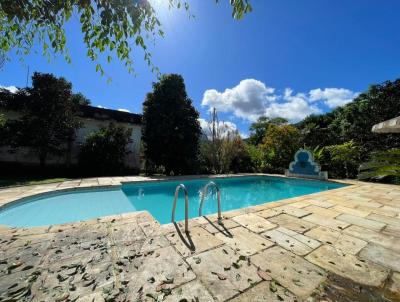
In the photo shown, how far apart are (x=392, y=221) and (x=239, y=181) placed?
25.0ft

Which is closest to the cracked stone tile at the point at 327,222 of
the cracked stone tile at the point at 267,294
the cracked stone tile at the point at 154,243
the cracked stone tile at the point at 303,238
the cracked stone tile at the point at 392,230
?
the cracked stone tile at the point at 392,230

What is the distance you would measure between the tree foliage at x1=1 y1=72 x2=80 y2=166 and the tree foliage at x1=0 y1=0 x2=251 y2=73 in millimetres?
8721

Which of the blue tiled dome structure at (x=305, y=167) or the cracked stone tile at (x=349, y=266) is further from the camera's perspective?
the blue tiled dome structure at (x=305, y=167)

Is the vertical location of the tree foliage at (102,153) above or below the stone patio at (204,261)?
above

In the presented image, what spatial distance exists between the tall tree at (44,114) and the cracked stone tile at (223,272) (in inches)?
445


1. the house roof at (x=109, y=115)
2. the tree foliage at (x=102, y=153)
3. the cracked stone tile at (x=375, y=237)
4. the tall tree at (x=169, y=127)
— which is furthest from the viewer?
the house roof at (x=109, y=115)

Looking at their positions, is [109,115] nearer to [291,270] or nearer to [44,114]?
[44,114]

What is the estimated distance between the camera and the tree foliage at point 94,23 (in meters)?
1.88

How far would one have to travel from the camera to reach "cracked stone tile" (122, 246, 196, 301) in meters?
1.77

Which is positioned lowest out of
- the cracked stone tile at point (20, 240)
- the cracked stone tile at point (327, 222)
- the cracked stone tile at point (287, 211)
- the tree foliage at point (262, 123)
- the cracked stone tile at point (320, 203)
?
the cracked stone tile at point (20, 240)

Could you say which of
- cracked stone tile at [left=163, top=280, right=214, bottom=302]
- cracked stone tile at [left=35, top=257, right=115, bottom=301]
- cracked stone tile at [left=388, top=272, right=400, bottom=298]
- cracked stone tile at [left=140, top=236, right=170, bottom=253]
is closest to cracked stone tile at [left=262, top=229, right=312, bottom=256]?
cracked stone tile at [left=388, top=272, right=400, bottom=298]

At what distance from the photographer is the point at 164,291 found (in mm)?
1750

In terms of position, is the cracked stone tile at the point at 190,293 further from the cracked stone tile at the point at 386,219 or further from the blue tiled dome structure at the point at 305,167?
the blue tiled dome structure at the point at 305,167

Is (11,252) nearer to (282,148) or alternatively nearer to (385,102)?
(282,148)
